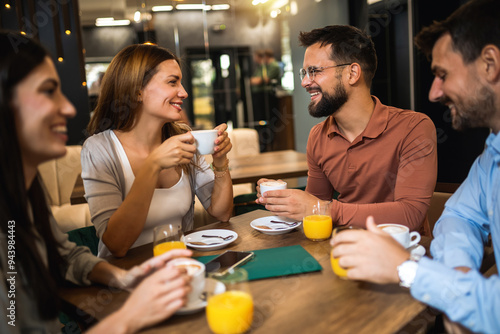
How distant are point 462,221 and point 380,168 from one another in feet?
2.15

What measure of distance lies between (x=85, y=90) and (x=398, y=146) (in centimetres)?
337

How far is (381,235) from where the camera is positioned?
1.08 meters

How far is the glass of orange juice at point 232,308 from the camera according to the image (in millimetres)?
901

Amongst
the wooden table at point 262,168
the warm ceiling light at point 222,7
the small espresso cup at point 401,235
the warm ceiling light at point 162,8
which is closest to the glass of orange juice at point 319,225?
the small espresso cup at point 401,235

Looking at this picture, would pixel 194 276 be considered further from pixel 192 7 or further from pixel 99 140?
pixel 192 7

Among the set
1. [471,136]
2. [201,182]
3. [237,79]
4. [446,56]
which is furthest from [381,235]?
[237,79]

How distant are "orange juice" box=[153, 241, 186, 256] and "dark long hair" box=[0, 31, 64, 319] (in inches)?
13.0

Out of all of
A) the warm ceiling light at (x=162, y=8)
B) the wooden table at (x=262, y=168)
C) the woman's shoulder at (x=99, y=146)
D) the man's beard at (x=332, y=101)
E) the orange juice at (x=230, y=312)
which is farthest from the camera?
the warm ceiling light at (x=162, y=8)

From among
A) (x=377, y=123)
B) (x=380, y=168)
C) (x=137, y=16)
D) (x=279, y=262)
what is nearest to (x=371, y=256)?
(x=279, y=262)

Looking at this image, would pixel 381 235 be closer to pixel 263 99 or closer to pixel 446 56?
pixel 446 56

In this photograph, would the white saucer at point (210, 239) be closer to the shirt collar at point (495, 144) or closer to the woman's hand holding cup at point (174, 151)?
the woman's hand holding cup at point (174, 151)

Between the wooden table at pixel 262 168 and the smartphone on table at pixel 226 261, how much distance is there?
168cm

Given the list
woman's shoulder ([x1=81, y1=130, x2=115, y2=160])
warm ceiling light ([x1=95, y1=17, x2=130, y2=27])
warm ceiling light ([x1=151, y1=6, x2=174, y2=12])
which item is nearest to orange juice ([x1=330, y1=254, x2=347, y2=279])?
woman's shoulder ([x1=81, y1=130, x2=115, y2=160])

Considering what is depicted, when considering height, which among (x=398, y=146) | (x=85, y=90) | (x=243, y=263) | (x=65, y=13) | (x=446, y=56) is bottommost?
(x=243, y=263)
